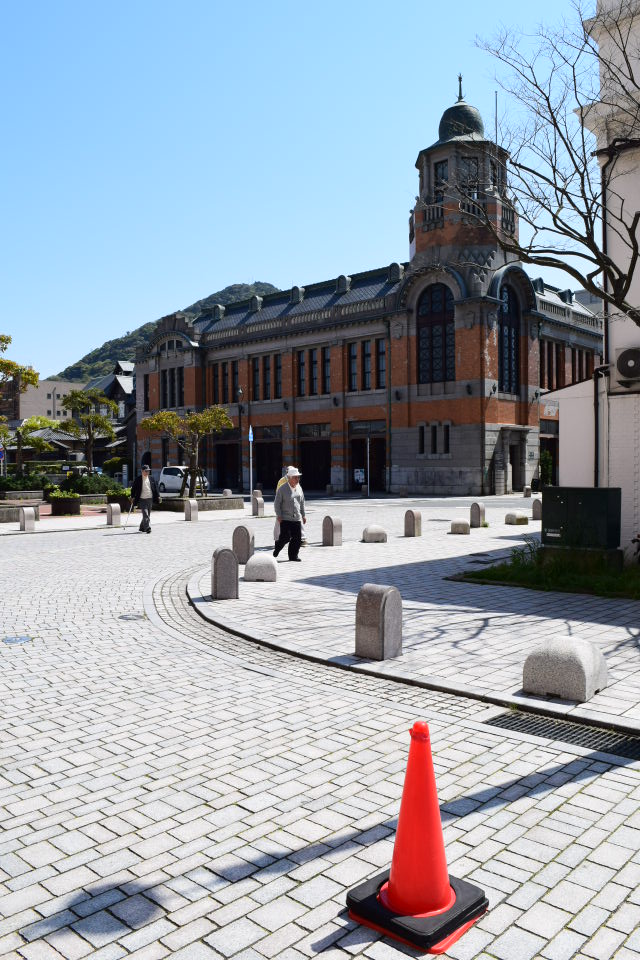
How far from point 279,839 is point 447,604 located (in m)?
6.40

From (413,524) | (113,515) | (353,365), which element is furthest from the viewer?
(353,365)

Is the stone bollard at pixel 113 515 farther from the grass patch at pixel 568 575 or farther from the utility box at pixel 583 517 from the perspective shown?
the utility box at pixel 583 517

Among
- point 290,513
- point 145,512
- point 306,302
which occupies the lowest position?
point 145,512

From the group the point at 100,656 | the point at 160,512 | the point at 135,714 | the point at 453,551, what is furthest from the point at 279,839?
the point at 160,512

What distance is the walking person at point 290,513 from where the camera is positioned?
13969 mm

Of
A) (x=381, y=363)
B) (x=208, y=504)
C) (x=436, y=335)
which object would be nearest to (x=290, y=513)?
(x=208, y=504)

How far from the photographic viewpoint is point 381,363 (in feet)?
153

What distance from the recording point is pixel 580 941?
9.46ft

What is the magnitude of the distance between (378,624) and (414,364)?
38.4 meters

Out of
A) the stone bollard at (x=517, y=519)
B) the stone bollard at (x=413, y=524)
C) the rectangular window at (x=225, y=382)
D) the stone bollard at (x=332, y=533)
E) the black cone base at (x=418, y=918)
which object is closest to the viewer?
the black cone base at (x=418, y=918)

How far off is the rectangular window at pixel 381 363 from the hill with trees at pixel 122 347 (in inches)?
4401

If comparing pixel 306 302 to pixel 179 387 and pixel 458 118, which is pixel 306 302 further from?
pixel 458 118

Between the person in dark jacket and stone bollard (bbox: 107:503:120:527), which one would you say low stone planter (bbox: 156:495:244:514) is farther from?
the person in dark jacket

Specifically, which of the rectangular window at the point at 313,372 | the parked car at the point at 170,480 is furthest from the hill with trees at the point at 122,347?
the parked car at the point at 170,480
